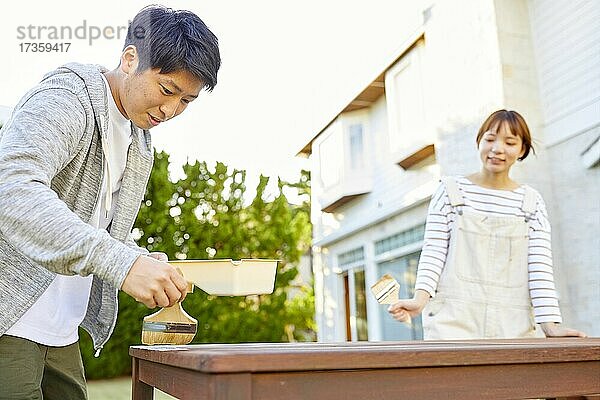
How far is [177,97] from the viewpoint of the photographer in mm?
1349

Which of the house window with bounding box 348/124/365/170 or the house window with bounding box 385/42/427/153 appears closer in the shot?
the house window with bounding box 385/42/427/153

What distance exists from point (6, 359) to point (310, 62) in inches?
367

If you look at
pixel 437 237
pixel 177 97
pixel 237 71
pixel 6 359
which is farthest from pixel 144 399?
pixel 237 71

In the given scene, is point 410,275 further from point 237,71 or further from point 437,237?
point 437,237

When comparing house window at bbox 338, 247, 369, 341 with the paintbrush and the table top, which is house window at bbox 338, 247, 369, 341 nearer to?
the paintbrush

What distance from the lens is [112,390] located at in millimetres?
7719

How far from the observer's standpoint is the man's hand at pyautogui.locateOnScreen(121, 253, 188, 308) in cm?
99

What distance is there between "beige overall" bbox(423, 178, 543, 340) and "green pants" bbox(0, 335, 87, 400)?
1.23 m

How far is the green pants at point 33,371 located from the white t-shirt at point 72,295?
0.02 metres

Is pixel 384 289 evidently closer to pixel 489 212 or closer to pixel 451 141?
A: pixel 489 212

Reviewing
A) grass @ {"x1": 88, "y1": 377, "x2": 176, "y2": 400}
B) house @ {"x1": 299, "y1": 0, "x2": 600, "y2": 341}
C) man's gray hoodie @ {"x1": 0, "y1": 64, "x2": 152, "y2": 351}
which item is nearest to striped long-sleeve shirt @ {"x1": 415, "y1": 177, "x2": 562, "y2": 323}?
man's gray hoodie @ {"x1": 0, "y1": 64, "x2": 152, "y2": 351}

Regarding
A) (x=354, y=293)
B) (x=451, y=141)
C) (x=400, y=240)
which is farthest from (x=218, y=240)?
(x=451, y=141)

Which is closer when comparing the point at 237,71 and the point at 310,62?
the point at 237,71

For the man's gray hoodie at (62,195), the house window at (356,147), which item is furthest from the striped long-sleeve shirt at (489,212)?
the house window at (356,147)
